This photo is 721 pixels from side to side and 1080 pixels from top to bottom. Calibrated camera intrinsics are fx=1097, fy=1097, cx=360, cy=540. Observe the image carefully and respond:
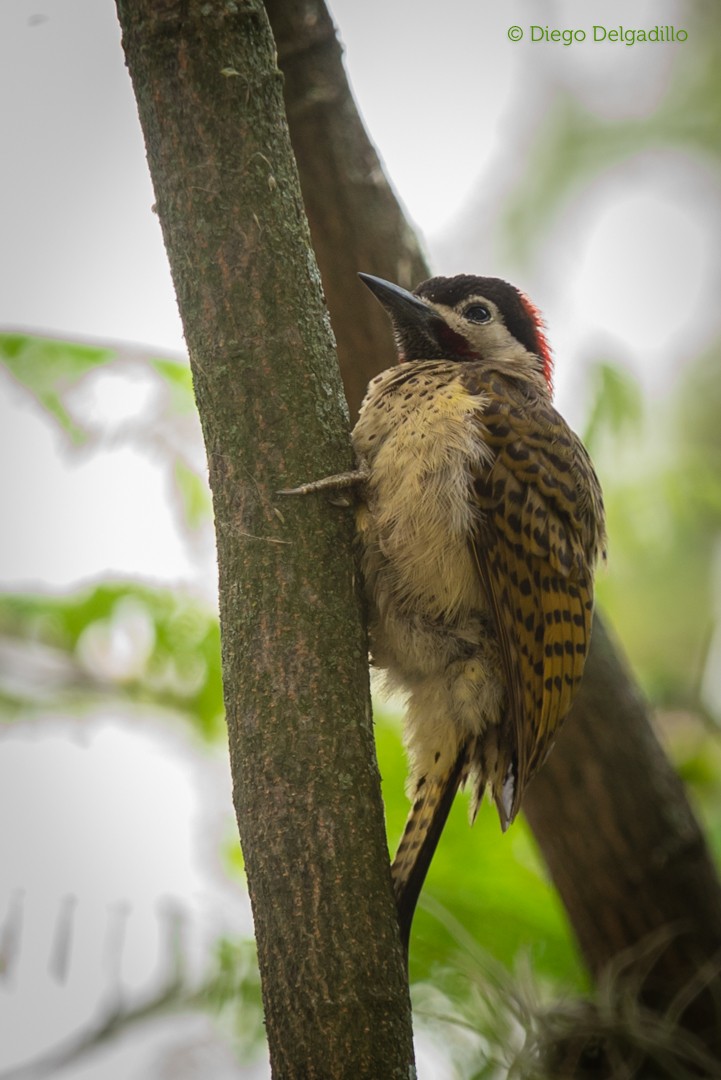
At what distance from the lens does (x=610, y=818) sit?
3096 mm

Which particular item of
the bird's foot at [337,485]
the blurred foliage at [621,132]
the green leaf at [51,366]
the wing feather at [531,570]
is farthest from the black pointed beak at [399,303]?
the blurred foliage at [621,132]

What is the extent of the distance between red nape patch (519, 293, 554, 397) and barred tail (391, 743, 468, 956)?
1.22 meters

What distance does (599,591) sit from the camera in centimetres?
420

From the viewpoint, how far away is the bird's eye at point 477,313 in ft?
9.65

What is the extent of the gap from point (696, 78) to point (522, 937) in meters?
4.72

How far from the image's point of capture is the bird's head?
2.82 metres

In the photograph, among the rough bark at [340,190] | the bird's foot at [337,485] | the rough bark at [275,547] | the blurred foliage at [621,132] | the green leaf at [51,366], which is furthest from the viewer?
the blurred foliage at [621,132]

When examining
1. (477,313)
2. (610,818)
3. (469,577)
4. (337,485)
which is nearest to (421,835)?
(469,577)

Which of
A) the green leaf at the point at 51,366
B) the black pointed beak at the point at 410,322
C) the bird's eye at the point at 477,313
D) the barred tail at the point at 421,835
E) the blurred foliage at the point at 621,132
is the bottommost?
the barred tail at the point at 421,835

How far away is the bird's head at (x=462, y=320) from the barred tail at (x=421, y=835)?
107 centimetres

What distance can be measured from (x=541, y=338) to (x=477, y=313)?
308 millimetres

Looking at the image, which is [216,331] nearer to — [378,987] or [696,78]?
[378,987]

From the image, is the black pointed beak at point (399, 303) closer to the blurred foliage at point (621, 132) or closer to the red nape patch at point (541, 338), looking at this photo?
the red nape patch at point (541, 338)

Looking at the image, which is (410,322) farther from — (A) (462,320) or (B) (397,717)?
(B) (397,717)
